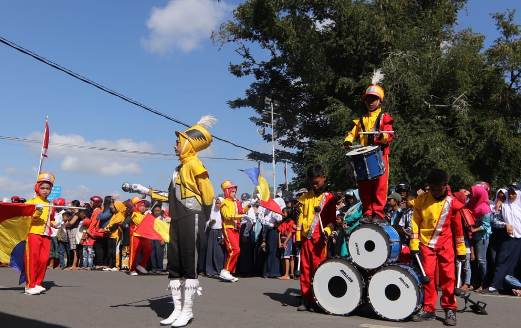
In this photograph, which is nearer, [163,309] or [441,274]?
[441,274]

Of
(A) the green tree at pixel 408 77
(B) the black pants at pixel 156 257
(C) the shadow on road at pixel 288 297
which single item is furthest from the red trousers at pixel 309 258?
(A) the green tree at pixel 408 77

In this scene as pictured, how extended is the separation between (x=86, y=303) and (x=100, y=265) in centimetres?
900

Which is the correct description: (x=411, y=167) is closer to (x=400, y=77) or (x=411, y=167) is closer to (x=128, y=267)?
(x=400, y=77)

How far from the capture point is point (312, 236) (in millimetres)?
7828

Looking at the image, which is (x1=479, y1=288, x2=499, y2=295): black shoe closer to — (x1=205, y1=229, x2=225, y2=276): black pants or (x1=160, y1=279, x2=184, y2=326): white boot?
(x1=160, y1=279, x2=184, y2=326): white boot

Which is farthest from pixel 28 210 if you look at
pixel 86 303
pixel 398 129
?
pixel 398 129

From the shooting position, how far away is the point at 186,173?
6684mm

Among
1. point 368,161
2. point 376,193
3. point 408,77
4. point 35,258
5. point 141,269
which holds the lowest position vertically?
point 141,269

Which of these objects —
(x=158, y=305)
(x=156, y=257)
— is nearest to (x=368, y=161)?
(x=158, y=305)

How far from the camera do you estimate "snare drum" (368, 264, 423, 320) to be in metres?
6.64

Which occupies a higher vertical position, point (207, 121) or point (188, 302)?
point (207, 121)

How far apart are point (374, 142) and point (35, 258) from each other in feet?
19.7

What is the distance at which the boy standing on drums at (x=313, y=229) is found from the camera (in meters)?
7.72

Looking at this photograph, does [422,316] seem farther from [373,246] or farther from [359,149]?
[359,149]
